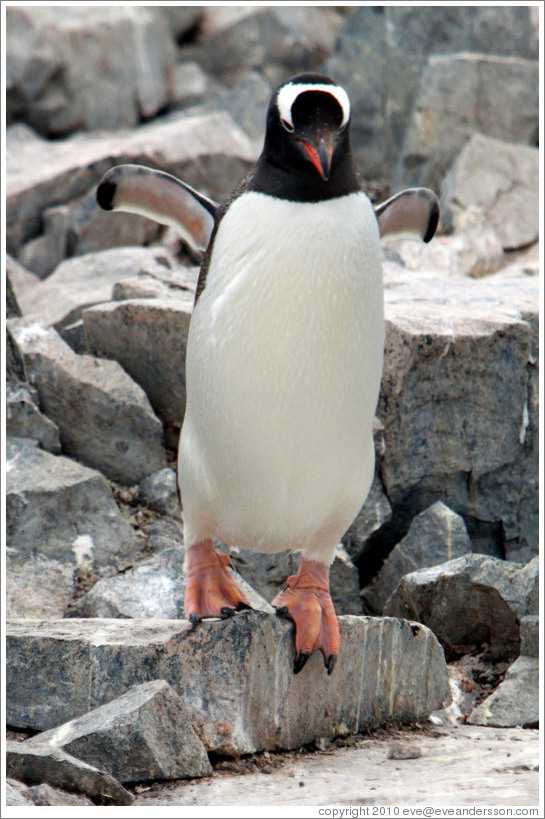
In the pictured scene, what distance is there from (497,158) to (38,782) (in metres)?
6.64

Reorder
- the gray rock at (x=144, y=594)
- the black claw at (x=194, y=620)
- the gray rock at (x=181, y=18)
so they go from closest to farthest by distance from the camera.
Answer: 1. the black claw at (x=194, y=620)
2. the gray rock at (x=144, y=594)
3. the gray rock at (x=181, y=18)

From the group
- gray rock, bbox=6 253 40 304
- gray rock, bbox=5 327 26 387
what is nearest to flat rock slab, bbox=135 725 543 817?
gray rock, bbox=5 327 26 387

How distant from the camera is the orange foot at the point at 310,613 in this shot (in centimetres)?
270

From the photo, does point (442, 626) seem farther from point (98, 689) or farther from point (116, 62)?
point (116, 62)

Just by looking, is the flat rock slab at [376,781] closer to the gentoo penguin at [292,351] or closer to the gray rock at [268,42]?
the gentoo penguin at [292,351]

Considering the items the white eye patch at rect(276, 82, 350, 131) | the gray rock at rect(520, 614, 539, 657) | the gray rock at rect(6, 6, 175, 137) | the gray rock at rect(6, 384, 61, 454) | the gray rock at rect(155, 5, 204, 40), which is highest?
the gray rock at rect(155, 5, 204, 40)

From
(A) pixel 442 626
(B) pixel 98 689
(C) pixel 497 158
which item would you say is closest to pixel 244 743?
(B) pixel 98 689

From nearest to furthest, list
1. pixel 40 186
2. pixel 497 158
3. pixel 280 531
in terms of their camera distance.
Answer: pixel 280 531
pixel 40 186
pixel 497 158

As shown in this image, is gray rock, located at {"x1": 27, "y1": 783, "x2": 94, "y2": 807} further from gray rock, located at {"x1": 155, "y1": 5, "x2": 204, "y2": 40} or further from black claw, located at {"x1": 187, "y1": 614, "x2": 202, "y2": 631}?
gray rock, located at {"x1": 155, "y1": 5, "x2": 204, "y2": 40}

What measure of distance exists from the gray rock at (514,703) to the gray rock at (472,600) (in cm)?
28

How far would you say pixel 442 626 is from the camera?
143 inches

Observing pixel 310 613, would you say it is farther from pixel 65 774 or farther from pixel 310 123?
pixel 310 123

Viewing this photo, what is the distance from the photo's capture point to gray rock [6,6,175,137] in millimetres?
8586

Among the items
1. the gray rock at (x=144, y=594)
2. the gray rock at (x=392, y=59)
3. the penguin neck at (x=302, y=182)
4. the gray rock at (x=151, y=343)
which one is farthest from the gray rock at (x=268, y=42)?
the penguin neck at (x=302, y=182)
